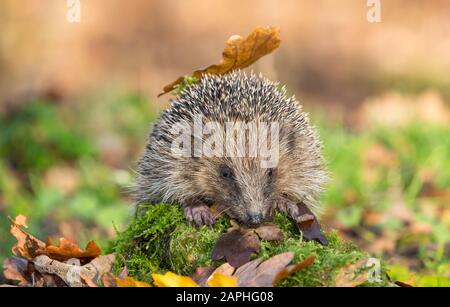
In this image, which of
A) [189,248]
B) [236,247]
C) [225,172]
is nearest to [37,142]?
[225,172]

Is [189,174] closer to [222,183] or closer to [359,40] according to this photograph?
[222,183]

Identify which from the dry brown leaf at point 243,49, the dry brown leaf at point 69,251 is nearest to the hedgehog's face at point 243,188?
the dry brown leaf at point 243,49

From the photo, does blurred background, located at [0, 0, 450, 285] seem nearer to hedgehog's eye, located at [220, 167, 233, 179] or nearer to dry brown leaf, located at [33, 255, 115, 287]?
hedgehog's eye, located at [220, 167, 233, 179]

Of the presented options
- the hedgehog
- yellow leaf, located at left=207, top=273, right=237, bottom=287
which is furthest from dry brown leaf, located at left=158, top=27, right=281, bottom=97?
yellow leaf, located at left=207, top=273, right=237, bottom=287
